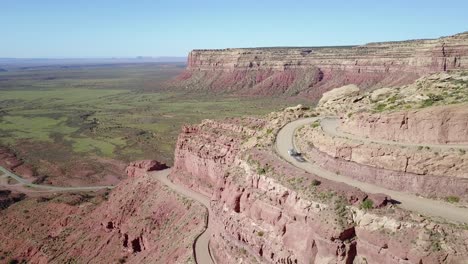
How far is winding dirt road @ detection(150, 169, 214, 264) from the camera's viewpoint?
133 feet

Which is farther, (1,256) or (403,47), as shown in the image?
(403,47)

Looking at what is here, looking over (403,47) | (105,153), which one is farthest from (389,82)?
(105,153)

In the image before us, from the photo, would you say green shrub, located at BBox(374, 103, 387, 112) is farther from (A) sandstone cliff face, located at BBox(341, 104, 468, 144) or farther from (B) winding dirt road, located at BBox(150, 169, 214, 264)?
(B) winding dirt road, located at BBox(150, 169, 214, 264)

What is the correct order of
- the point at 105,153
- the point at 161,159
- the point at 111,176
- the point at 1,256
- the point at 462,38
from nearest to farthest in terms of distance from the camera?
1. the point at 1,256
2. the point at 111,176
3. the point at 161,159
4. the point at 105,153
5. the point at 462,38

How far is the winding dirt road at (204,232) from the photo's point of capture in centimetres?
4044

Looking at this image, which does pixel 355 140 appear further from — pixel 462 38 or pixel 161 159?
pixel 462 38

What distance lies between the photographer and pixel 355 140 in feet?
119

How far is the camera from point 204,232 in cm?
4572

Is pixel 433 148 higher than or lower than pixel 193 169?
higher

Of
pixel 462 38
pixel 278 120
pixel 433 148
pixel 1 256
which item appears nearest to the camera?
pixel 433 148

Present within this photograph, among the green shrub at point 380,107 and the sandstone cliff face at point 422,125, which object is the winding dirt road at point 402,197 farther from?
the sandstone cliff face at point 422,125

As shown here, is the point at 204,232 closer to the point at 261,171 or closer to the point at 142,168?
the point at 261,171

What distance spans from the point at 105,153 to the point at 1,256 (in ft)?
212

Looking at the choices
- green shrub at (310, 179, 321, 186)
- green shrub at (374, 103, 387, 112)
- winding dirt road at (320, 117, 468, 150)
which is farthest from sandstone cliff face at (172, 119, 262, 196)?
green shrub at (310, 179, 321, 186)
